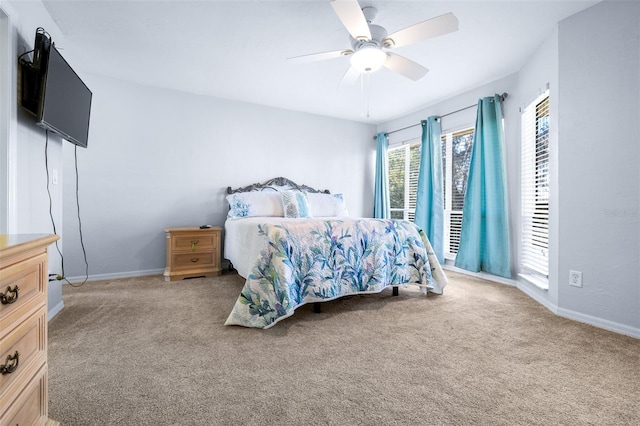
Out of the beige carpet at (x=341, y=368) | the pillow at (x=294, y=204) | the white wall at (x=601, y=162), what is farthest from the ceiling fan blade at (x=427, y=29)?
the pillow at (x=294, y=204)

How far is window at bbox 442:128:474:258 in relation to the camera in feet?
12.9

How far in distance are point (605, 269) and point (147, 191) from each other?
4.55 meters

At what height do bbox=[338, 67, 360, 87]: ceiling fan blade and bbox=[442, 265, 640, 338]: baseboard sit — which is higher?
bbox=[338, 67, 360, 87]: ceiling fan blade

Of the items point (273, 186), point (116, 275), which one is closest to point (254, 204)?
point (273, 186)

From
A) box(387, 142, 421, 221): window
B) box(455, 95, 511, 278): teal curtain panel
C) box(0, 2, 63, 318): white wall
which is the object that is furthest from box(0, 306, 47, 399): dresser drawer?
box(387, 142, 421, 221): window

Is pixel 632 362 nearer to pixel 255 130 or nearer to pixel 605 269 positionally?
pixel 605 269

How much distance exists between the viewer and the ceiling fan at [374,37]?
1864 millimetres

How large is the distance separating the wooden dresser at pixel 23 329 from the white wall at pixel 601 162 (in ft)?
10.5

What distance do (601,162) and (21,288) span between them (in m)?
3.27

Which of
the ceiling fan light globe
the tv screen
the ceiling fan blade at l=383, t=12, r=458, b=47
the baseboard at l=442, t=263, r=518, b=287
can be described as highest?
the ceiling fan blade at l=383, t=12, r=458, b=47

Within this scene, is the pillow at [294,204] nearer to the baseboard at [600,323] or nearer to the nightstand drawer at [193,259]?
the nightstand drawer at [193,259]

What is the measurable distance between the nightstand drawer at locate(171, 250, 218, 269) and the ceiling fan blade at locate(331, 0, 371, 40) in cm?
282

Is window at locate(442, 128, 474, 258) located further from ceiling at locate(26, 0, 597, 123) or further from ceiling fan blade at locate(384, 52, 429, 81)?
ceiling fan blade at locate(384, 52, 429, 81)

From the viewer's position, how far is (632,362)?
5.38ft
